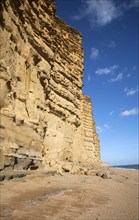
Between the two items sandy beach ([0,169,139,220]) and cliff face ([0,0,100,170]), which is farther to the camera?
cliff face ([0,0,100,170])

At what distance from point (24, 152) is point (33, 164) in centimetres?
86

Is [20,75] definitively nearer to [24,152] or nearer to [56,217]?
[24,152]

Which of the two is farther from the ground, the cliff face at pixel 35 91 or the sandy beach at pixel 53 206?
the cliff face at pixel 35 91

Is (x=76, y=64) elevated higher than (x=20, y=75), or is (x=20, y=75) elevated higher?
(x=76, y=64)

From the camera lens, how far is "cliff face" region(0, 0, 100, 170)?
6.76 meters

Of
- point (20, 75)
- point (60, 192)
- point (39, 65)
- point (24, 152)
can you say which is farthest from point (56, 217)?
point (39, 65)

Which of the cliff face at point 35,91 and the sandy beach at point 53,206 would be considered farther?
the cliff face at point 35,91

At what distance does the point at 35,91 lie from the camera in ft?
31.2

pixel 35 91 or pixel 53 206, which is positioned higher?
pixel 35 91

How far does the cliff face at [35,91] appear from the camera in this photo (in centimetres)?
676

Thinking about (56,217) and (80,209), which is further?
(80,209)

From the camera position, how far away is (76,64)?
1770 centimetres

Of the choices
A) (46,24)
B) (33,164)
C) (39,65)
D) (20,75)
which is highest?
(46,24)

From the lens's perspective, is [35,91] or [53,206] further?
[35,91]
